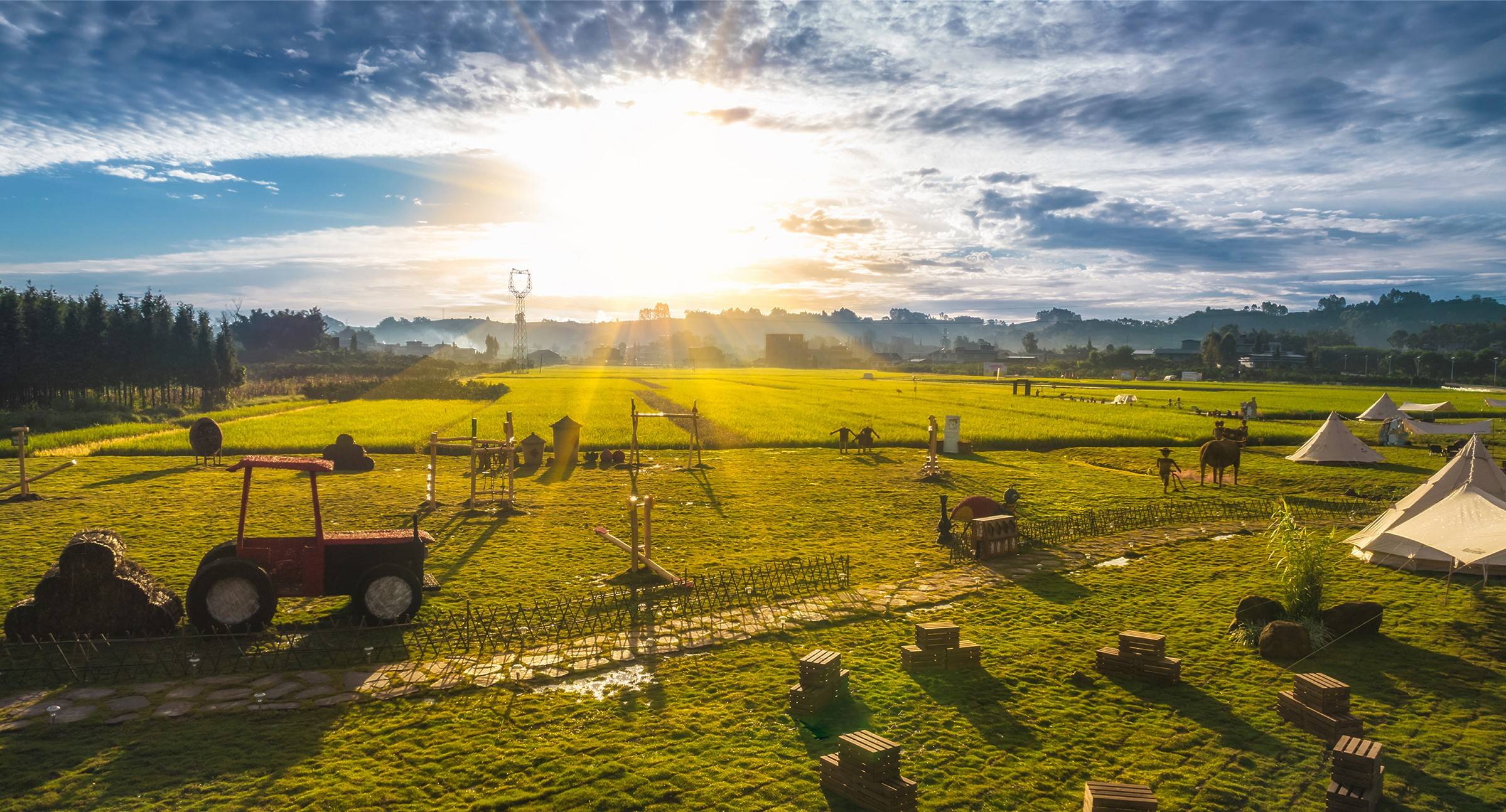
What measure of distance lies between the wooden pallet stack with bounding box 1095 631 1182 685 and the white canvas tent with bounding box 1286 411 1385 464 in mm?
31822

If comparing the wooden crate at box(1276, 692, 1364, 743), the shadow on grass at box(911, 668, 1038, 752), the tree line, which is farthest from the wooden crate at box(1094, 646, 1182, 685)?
the tree line

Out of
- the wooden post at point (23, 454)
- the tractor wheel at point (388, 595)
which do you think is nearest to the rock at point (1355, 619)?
the tractor wheel at point (388, 595)

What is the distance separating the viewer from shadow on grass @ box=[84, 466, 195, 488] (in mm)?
28547

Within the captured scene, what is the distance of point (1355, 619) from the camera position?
13688 mm

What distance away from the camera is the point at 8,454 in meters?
37.0

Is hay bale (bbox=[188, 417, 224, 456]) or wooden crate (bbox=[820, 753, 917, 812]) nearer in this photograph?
wooden crate (bbox=[820, 753, 917, 812])

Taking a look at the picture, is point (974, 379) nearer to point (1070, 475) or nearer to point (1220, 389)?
point (1220, 389)

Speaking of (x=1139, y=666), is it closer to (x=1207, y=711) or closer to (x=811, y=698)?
(x=1207, y=711)

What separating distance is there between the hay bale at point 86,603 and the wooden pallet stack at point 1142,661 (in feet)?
49.6

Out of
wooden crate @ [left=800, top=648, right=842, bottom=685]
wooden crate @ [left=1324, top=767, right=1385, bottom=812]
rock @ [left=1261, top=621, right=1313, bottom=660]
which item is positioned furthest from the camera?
rock @ [left=1261, top=621, right=1313, bottom=660]

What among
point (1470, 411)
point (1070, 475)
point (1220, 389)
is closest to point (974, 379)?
point (1220, 389)

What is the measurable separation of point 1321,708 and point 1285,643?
8.96ft

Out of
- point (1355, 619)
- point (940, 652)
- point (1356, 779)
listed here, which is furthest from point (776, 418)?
point (1356, 779)

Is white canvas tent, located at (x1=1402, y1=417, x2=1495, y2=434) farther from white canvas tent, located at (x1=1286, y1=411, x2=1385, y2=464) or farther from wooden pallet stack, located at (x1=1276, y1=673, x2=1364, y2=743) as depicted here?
wooden pallet stack, located at (x1=1276, y1=673, x2=1364, y2=743)
